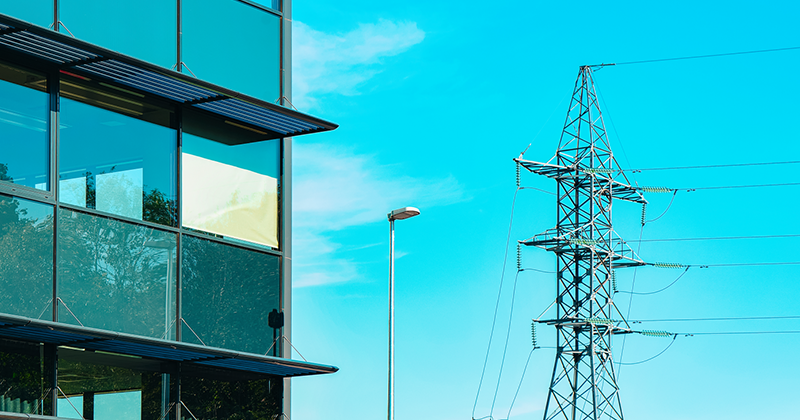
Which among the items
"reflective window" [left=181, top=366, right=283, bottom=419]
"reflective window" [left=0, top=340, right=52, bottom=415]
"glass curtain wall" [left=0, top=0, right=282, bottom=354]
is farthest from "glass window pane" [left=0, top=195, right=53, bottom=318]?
"reflective window" [left=181, top=366, right=283, bottom=419]

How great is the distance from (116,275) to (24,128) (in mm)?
2478

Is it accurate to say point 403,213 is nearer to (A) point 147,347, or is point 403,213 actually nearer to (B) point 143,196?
(B) point 143,196

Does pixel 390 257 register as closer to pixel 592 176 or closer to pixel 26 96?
pixel 26 96

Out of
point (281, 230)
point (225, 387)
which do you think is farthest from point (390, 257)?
point (225, 387)

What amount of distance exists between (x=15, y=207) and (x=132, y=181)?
2.12 metres

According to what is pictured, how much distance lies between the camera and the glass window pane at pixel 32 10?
47.7 feet

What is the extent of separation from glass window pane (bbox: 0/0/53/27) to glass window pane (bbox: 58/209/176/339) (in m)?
2.72

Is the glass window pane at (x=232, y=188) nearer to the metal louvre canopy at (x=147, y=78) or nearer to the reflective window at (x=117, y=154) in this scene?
the reflective window at (x=117, y=154)

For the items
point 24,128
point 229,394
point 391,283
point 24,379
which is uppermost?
point 24,128

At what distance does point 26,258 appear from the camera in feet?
47.0

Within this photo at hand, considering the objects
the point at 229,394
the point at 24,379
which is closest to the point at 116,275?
the point at 24,379

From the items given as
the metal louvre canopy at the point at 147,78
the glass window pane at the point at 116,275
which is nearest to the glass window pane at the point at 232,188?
the metal louvre canopy at the point at 147,78

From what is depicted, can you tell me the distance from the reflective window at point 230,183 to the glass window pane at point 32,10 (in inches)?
119

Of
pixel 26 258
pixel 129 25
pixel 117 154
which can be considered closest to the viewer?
pixel 26 258
